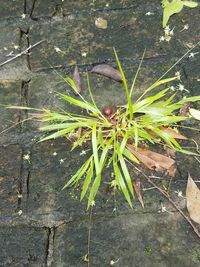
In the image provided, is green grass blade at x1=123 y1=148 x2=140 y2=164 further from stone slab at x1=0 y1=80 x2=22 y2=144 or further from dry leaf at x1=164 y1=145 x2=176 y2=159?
stone slab at x1=0 y1=80 x2=22 y2=144

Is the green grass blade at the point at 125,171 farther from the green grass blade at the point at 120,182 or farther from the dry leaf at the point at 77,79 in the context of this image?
the dry leaf at the point at 77,79

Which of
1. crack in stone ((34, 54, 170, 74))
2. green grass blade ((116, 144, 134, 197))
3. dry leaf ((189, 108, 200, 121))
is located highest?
crack in stone ((34, 54, 170, 74))

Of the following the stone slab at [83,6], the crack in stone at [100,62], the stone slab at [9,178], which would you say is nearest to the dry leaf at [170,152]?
the crack in stone at [100,62]

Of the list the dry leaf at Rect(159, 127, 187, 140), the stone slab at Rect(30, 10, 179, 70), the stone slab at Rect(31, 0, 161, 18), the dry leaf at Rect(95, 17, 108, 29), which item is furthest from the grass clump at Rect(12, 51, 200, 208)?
the stone slab at Rect(31, 0, 161, 18)

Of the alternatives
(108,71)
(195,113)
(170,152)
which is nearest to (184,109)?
(195,113)

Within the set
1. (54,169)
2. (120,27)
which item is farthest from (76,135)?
(120,27)

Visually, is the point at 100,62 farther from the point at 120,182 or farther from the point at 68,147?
the point at 120,182

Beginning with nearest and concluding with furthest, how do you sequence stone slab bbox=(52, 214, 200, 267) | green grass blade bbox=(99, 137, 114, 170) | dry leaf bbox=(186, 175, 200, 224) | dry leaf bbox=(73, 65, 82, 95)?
1. stone slab bbox=(52, 214, 200, 267)
2. dry leaf bbox=(186, 175, 200, 224)
3. green grass blade bbox=(99, 137, 114, 170)
4. dry leaf bbox=(73, 65, 82, 95)
